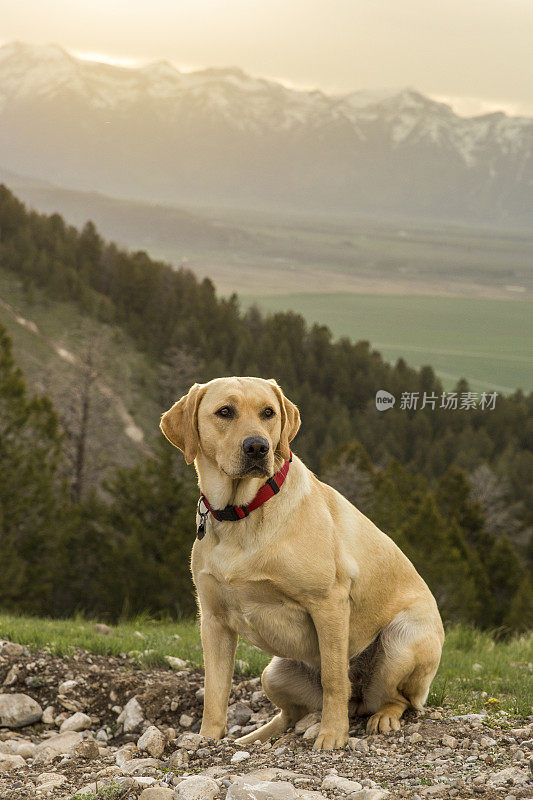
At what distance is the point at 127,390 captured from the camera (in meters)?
98.2

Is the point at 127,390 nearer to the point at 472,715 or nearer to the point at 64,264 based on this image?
the point at 64,264

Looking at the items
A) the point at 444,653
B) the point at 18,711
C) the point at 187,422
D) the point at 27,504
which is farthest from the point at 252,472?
the point at 27,504

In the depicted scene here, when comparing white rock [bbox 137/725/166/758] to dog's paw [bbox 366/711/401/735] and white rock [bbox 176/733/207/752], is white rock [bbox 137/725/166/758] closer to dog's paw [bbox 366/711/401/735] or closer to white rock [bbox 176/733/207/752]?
white rock [bbox 176/733/207/752]

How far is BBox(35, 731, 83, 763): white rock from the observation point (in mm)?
5492

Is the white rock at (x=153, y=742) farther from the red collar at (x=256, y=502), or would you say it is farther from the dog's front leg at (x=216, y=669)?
the red collar at (x=256, y=502)

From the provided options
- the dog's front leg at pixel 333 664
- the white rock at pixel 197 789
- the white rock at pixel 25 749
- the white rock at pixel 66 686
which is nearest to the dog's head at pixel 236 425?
the dog's front leg at pixel 333 664

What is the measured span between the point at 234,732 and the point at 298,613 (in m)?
1.50

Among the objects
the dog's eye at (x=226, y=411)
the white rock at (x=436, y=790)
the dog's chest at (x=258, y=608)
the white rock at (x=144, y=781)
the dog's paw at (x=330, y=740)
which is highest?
the dog's eye at (x=226, y=411)

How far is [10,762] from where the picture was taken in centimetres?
539

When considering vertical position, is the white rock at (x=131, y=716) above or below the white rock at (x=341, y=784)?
below

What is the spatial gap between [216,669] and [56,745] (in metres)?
1.39

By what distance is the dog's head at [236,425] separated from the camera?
15.5ft

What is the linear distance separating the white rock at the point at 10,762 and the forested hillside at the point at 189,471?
423 inches

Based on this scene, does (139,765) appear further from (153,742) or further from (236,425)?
(236,425)
